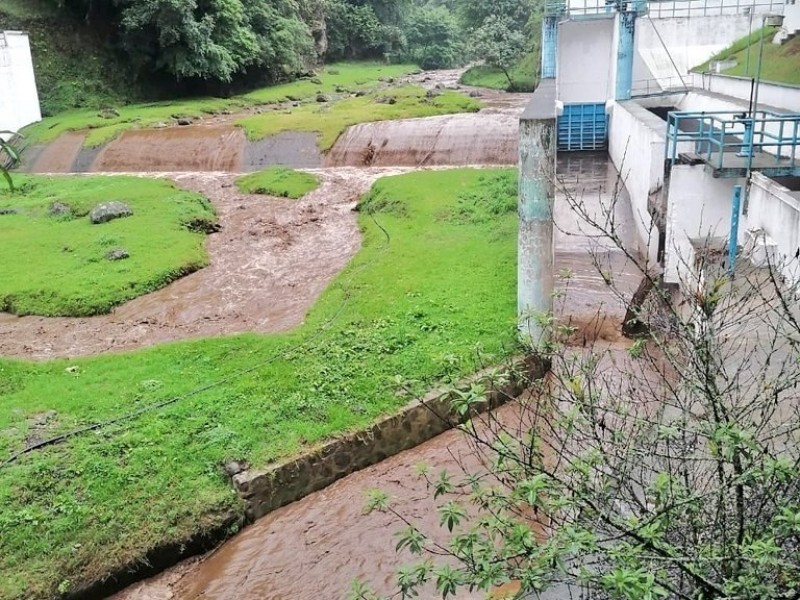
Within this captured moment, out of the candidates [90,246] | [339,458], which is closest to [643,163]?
[339,458]

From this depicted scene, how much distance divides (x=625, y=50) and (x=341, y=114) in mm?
11619

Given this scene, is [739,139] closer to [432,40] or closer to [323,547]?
[323,547]

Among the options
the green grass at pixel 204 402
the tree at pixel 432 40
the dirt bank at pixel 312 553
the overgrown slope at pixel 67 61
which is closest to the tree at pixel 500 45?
the tree at pixel 432 40

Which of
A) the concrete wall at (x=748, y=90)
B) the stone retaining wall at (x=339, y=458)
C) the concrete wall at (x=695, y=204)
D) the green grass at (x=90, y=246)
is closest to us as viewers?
the stone retaining wall at (x=339, y=458)

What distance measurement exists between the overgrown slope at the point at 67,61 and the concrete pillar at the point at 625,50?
73.4 ft

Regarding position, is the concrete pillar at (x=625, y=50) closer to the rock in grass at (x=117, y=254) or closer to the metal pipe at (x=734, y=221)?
the metal pipe at (x=734, y=221)

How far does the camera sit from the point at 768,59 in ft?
67.2

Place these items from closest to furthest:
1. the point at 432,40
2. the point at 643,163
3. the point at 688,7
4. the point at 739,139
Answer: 1. the point at 739,139
2. the point at 643,163
3. the point at 688,7
4. the point at 432,40

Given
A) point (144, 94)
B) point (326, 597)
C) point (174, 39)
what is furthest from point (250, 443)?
point (144, 94)

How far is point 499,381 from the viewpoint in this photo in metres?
3.35

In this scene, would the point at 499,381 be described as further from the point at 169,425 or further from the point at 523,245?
the point at 523,245

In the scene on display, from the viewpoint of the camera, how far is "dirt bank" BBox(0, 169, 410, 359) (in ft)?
39.3

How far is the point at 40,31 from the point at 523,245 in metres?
29.7

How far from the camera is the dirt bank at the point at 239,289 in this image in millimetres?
11992
